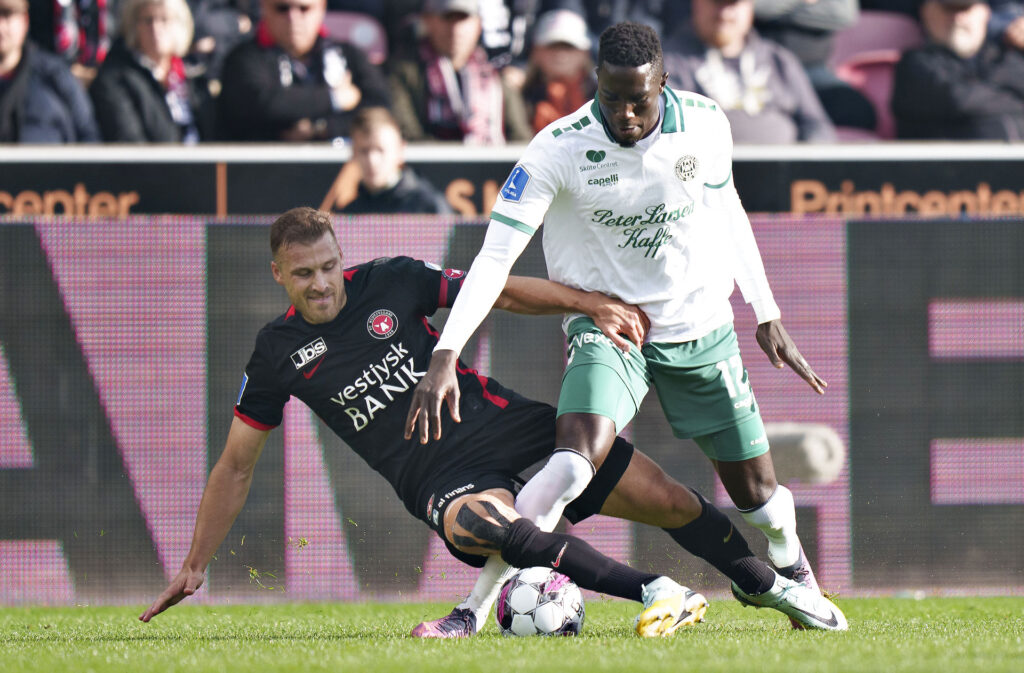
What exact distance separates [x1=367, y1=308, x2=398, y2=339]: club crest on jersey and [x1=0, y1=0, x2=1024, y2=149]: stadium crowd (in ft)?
8.33

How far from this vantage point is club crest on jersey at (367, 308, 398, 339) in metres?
4.98

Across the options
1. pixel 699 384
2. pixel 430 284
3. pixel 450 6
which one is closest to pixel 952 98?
pixel 450 6

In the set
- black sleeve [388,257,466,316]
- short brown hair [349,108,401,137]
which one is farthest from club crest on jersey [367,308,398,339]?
short brown hair [349,108,401,137]

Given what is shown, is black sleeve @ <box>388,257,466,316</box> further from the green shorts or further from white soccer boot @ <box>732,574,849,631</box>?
white soccer boot @ <box>732,574,849,631</box>

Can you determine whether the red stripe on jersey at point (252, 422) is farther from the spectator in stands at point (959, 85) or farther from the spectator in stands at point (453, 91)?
the spectator in stands at point (959, 85)

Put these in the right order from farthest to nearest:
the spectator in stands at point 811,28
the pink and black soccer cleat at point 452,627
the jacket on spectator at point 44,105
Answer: the spectator in stands at point 811,28, the jacket on spectator at point 44,105, the pink and black soccer cleat at point 452,627

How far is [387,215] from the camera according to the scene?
7.02 metres

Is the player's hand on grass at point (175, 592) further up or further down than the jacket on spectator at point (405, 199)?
further down

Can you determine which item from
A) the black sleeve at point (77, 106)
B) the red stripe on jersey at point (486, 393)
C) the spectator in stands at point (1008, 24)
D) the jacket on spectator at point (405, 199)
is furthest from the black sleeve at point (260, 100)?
the spectator in stands at point (1008, 24)

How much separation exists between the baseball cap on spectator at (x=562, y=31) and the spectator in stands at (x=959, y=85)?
2228mm

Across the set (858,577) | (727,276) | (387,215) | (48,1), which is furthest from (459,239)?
(48,1)

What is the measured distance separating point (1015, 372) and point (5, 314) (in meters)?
5.35

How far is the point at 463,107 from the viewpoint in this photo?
838 cm

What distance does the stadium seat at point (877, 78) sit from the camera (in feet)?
29.8
